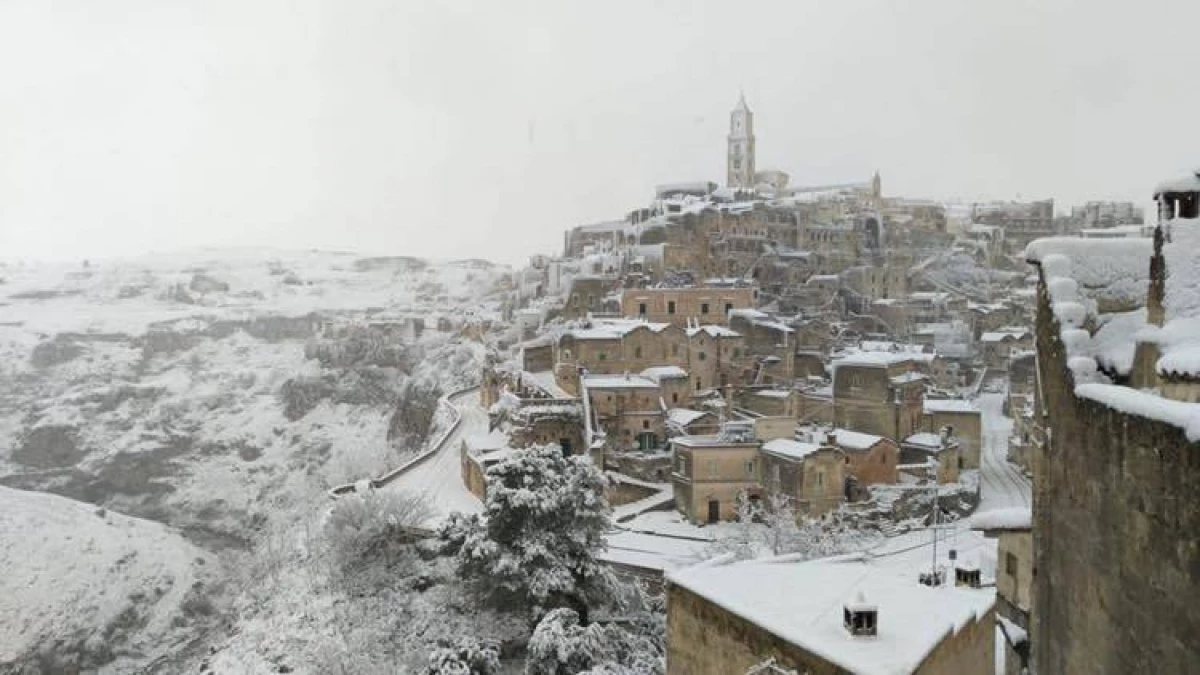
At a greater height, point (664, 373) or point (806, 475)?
point (664, 373)

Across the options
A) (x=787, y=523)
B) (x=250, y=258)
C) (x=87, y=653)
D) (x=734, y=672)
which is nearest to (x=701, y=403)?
(x=787, y=523)

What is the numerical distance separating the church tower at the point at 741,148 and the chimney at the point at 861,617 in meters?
77.2

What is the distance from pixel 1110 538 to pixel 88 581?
156 feet

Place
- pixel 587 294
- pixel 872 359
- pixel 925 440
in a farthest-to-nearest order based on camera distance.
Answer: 1. pixel 587 294
2. pixel 872 359
3. pixel 925 440

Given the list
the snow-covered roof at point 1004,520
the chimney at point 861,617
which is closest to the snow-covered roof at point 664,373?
the snow-covered roof at point 1004,520

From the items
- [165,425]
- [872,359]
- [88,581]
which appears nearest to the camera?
[872,359]

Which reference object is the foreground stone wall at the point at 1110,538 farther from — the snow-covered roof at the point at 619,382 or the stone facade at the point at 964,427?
the stone facade at the point at 964,427

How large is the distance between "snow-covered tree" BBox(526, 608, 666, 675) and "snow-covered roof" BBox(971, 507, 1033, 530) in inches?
279

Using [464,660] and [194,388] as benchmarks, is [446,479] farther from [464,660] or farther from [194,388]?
[194,388]

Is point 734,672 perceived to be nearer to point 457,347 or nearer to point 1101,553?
point 1101,553

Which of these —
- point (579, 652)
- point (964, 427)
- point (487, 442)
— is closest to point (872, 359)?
point (964, 427)

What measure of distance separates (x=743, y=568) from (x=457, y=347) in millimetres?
51578

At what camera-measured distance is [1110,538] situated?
5.90 m

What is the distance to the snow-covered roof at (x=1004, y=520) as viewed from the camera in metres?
12.7
